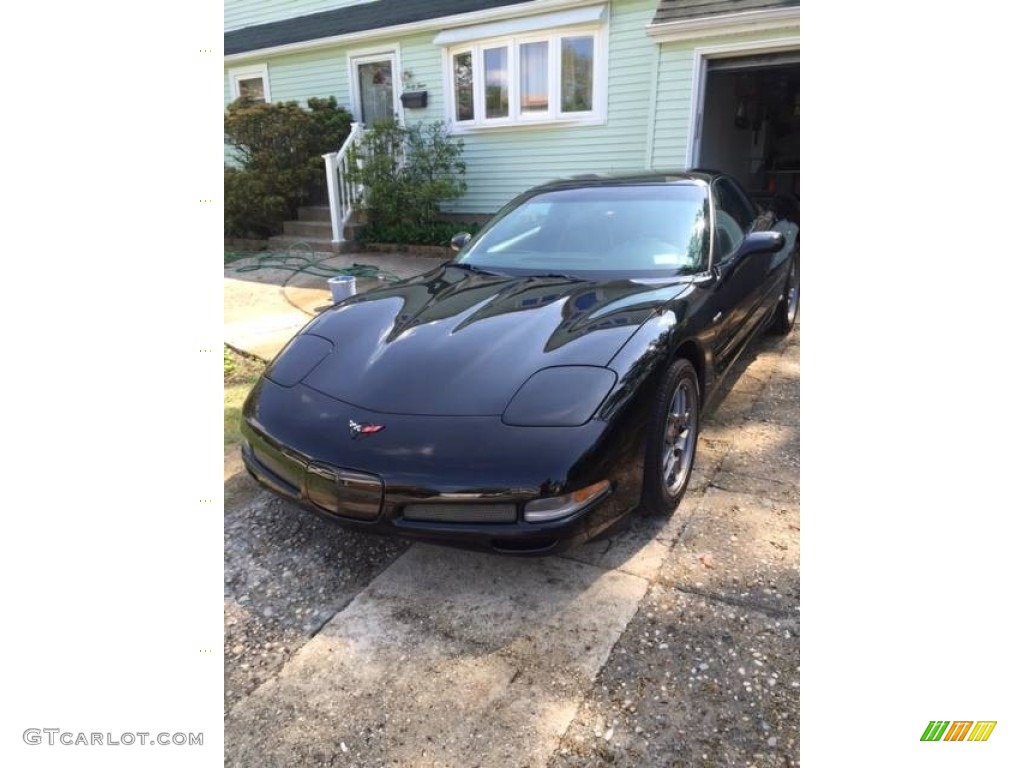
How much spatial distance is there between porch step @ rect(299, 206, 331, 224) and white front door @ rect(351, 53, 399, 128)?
1534 millimetres

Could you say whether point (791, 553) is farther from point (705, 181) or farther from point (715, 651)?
point (705, 181)

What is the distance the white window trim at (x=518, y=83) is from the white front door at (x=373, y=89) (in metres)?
1.17

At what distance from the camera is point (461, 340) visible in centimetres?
247

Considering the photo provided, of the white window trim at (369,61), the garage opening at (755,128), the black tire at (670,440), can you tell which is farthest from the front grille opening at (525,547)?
the white window trim at (369,61)

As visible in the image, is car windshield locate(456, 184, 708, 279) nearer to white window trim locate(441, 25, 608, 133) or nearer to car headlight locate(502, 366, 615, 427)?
car headlight locate(502, 366, 615, 427)

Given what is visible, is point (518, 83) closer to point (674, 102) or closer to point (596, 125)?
point (596, 125)

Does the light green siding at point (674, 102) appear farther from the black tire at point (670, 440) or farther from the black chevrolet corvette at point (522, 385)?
the black tire at point (670, 440)

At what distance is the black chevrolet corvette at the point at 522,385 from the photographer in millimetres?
1998

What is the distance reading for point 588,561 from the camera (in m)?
2.35
